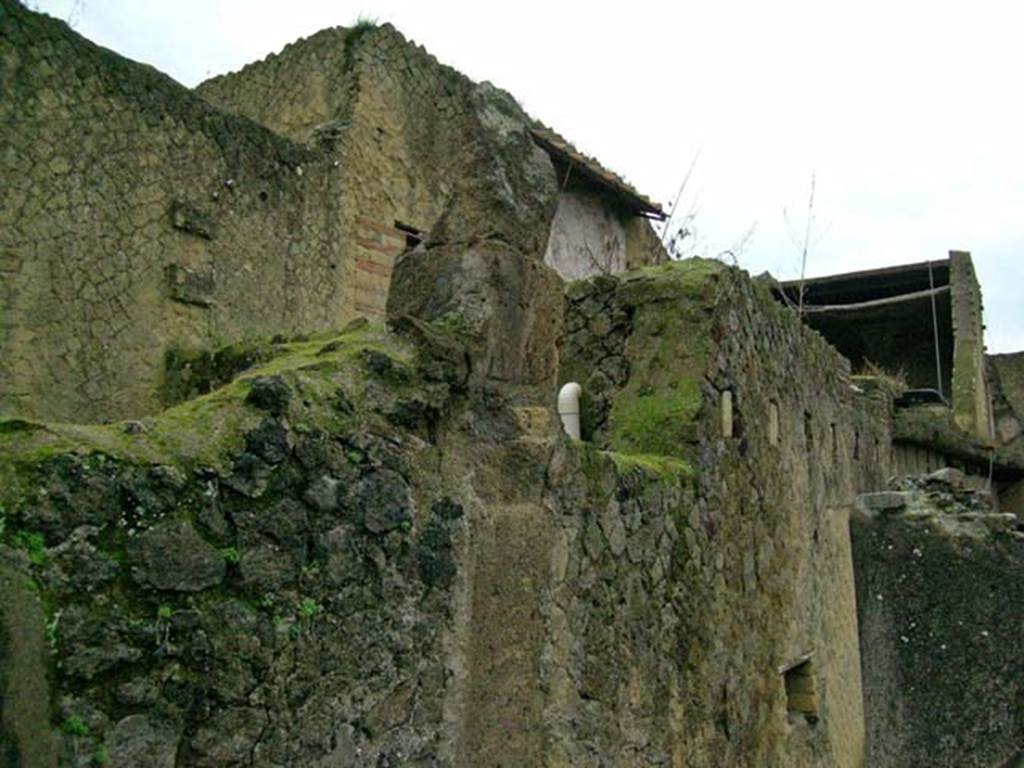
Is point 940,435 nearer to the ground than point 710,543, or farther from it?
farther from it

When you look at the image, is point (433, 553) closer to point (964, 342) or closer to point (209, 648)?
point (209, 648)

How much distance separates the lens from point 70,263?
18.3ft

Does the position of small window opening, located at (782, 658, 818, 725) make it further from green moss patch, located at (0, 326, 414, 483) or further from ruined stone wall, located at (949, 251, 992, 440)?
ruined stone wall, located at (949, 251, 992, 440)

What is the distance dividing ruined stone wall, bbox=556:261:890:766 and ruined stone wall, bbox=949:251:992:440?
22.5 feet

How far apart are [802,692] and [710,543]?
180 centimetres

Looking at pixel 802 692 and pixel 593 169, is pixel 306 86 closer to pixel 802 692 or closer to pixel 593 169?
pixel 593 169

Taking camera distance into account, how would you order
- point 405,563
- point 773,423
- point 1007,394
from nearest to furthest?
point 405,563 → point 773,423 → point 1007,394

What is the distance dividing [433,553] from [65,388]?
3.83 metres

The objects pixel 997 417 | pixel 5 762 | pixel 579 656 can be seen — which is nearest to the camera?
pixel 5 762

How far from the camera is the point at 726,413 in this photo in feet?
15.1

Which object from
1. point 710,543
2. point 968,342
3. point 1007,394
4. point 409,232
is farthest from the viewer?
point 1007,394

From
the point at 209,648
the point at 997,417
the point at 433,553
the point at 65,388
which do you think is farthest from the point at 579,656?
the point at 997,417

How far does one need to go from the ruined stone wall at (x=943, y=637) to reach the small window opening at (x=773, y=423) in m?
0.74

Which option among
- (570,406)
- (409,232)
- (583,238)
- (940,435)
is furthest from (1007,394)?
(570,406)
